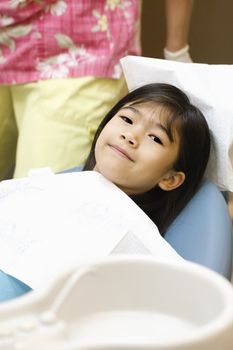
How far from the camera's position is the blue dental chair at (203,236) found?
1.05 metres

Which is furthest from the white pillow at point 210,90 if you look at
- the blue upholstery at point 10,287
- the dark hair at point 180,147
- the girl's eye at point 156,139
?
the blue upholstery at point 10,287

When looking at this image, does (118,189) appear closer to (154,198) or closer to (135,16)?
(154,198)

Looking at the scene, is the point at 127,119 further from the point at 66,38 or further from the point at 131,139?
the point at 66,38

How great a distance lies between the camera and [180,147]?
1.20m

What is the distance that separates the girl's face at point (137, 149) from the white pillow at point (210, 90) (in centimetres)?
12

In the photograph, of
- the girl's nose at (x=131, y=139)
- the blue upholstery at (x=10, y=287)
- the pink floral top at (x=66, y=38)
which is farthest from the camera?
the pink floral top at (x=66, y=38)

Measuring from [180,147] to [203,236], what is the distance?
20cm

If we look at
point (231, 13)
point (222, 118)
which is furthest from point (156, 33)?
point (222, 118)

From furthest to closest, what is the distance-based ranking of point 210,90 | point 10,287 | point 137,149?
point 210,90
point 137,149
point 10,287

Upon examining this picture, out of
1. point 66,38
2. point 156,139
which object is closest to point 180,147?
point 156,139

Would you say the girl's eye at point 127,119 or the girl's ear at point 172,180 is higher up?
the girl's eye at point 127,119

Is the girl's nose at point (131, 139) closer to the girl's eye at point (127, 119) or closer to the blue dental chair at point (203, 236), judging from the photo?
the girl's eye at point (127, 119)

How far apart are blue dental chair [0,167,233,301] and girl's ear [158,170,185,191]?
51 millimetres

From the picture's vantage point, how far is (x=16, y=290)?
1053 mm
